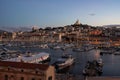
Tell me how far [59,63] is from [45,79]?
12.5m

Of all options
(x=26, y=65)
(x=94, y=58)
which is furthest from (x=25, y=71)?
(x=94, y=58)

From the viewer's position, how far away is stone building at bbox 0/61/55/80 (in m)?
13.1

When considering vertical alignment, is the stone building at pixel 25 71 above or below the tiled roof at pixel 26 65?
below

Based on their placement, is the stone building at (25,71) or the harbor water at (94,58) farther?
the harbor water at (94,58)

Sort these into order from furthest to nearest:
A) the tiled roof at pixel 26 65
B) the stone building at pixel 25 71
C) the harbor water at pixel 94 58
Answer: the harbor water at pixel 94 58 < the tiled roof at pixel 26 65 < the stone building at pixel 25 71

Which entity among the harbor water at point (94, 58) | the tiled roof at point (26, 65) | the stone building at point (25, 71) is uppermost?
the tiled roof at point (26, 65)

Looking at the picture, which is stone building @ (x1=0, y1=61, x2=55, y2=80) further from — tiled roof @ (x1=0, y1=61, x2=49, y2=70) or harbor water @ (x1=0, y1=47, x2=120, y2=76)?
harbor water @ (x1=0, y1=47, x2=120, y2=76)

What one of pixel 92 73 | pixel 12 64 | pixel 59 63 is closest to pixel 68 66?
pixel 59 63

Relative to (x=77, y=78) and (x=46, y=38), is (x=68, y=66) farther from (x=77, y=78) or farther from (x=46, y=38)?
(x=46, y=38)

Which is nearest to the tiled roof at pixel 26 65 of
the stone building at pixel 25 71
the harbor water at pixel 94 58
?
the stone building at pixel 25 71

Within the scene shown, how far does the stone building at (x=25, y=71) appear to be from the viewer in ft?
43.1

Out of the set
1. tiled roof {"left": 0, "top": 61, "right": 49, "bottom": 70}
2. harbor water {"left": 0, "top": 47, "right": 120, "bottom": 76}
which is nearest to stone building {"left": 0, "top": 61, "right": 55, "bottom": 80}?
tiled roof {"left": 0, "top": 61, "right": 49, "bottom": 70}

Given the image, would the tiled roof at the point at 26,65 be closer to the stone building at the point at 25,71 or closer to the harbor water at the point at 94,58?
the stone building at the point at 25,71

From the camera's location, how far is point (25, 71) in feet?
44.1
